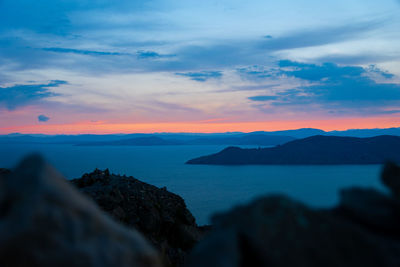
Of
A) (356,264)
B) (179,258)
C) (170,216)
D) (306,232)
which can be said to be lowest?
(179,258)

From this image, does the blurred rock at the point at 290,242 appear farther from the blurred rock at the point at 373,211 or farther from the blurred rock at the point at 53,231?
the blurred rock at the point at 53,231

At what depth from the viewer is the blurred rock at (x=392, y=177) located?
5.09 metres

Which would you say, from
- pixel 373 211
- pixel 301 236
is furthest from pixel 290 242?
pixel 373 211

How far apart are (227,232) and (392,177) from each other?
286 cm

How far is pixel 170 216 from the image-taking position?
22000mm

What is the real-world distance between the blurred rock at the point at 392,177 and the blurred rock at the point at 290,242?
99 cm

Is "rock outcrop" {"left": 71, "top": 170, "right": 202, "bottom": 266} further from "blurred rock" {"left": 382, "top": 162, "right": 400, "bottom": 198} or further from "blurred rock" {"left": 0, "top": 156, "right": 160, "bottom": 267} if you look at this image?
"blurred rock" {"left": 382, "top": 162, "right": 400, "bottom": 198}

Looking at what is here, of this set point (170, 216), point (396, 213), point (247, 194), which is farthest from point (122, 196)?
point (247, 194)

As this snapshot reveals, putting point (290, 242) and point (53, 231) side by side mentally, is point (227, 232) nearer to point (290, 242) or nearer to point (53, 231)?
point (290, 242)

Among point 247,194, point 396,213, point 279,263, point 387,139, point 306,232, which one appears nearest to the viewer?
point 279,263

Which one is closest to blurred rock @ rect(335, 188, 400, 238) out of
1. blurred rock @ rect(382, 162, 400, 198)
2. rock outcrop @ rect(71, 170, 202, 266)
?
blurred rock @ rect(382, 162, 400, 198)

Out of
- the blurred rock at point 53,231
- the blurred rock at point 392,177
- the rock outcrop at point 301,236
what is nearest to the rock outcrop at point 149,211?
the blurred rock at point 53,231

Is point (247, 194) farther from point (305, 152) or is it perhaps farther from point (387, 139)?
point (387, 139)

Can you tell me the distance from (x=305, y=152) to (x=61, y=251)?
7797 inches
